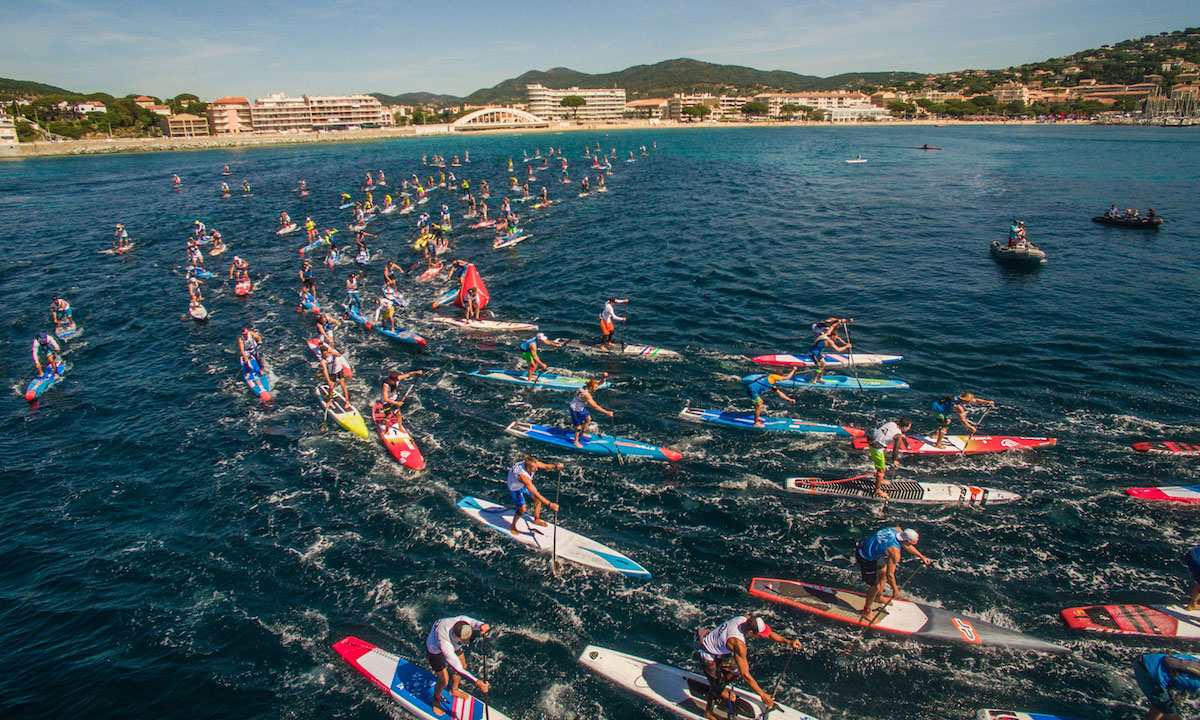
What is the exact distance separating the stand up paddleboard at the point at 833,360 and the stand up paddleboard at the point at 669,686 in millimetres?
16284

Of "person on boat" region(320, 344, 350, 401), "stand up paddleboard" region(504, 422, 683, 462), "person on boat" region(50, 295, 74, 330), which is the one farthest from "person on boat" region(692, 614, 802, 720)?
"person on boat" region(50, 295, 74, 330)

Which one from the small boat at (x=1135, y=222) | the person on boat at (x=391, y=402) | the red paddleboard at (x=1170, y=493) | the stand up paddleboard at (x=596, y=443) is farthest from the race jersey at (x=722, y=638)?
the small boat at (x=1135, y=222)

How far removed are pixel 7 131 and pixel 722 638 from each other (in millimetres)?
217143

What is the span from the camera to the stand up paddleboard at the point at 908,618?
12.0 metres

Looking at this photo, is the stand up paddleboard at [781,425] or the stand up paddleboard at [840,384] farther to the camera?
the stand up paddleboard at [840,384]

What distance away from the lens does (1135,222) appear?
4650cm

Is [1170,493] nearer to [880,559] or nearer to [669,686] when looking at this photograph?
[880,559]

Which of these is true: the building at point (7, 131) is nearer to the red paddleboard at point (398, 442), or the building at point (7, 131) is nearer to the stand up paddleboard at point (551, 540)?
the red paddleboard at point (398, 442)

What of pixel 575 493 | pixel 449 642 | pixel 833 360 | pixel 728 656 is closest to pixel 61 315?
pixel 575 493

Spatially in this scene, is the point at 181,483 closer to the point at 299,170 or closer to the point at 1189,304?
the point at 1189,304

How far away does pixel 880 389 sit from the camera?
23000 mm

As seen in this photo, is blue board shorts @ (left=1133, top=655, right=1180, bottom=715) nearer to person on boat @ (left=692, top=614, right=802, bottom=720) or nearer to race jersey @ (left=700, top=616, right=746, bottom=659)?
person on boat @ (left=692, top=614, right=802, bottom=720)

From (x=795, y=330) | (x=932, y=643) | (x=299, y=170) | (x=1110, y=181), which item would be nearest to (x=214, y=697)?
(x=932, y=643)

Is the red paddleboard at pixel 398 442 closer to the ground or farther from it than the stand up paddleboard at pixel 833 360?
closer to the ground
